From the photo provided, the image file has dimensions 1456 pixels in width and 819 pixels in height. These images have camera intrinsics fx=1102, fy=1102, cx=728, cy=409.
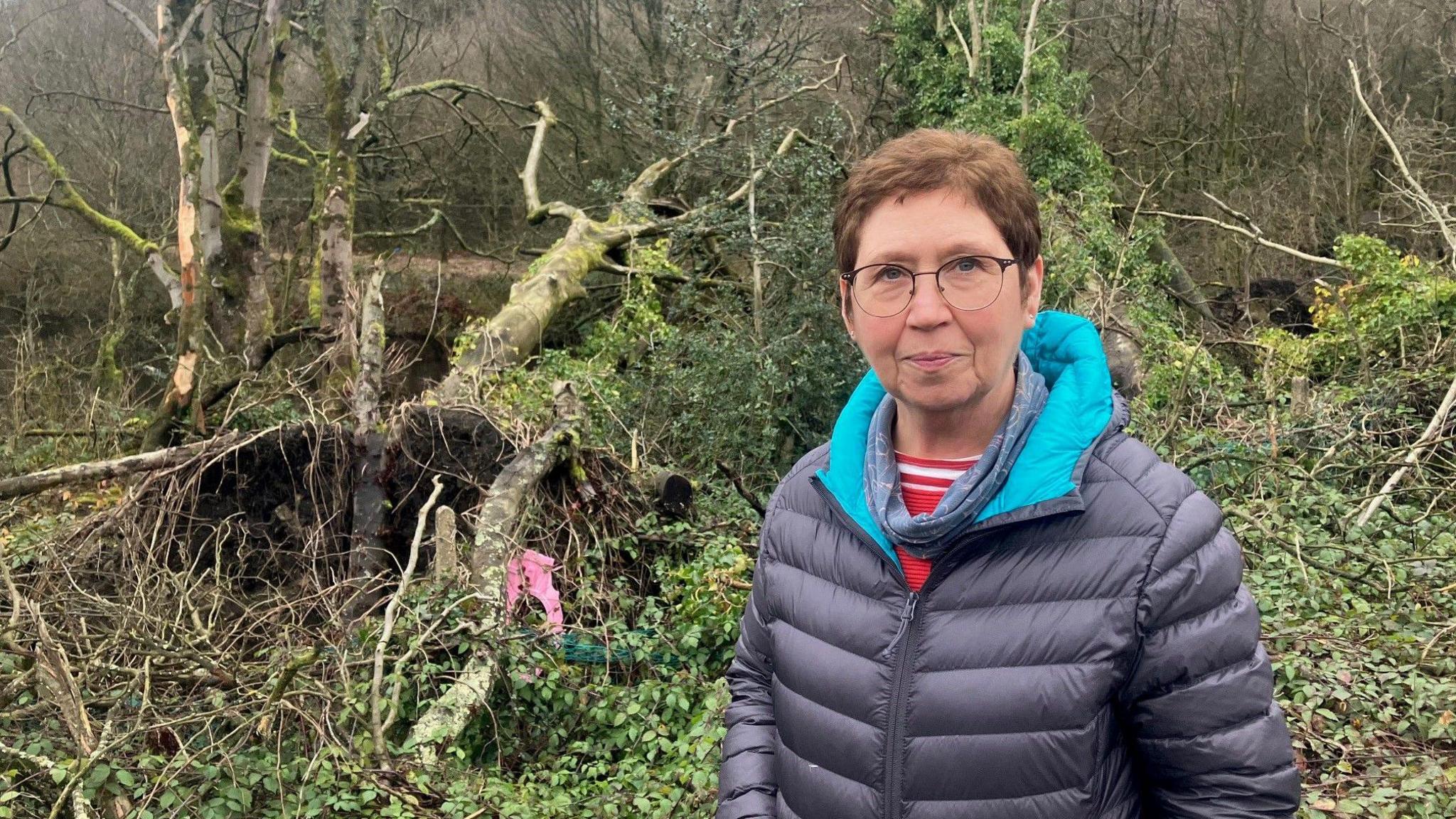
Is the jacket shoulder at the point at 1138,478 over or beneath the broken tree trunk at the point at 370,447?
over

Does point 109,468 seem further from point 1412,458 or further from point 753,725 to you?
point 1412,458

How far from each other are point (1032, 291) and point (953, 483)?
1.17ft

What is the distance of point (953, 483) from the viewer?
5.42 feet

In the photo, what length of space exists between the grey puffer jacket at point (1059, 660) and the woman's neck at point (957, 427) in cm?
9

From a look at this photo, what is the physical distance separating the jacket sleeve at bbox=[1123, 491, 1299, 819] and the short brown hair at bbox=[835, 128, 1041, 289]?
489mm

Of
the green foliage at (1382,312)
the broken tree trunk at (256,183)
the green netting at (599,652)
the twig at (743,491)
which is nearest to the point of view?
the green netting at (599,652)

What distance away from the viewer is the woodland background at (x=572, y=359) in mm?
4172

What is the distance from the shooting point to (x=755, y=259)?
8.70m

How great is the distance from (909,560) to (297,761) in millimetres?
2982

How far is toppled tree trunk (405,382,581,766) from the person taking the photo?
4230 millimetres

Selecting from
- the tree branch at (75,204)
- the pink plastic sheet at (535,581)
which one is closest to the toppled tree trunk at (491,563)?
the pink plastic sheet at (535,581)

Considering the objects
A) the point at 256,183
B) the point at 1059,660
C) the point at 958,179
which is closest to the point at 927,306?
the point at 958,179

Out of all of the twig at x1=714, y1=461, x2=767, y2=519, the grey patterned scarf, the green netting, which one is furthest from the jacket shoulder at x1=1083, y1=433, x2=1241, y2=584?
the twig at x1=714, y1=461, x2=767, y2=519

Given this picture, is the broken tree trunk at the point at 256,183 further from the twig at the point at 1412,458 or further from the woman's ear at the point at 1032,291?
the woman's ear at the point at 1032,291
